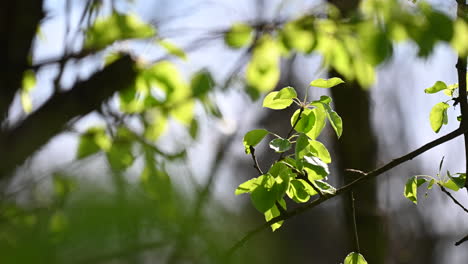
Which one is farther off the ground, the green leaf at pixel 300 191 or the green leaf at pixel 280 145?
the green leaf at pixel 280 145

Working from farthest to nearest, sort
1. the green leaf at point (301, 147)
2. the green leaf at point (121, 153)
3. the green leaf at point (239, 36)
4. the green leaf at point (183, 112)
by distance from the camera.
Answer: the green leaf at point (239, 36), the green leaf at point (183, 112), the green leaf at point (301, 147), the green leaf at point (121, 153)

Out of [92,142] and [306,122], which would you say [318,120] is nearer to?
[306,122]

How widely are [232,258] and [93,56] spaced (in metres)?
0.67

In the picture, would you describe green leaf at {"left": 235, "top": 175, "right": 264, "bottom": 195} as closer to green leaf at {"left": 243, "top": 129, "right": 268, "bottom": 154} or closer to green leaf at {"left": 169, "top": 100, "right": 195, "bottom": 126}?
green leaf at {"left": 243, "top": 129, "right": 268, "bottom": 154}

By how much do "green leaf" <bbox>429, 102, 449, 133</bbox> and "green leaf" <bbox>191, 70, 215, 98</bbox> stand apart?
0.39 metres

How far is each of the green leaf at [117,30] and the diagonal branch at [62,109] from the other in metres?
0.07

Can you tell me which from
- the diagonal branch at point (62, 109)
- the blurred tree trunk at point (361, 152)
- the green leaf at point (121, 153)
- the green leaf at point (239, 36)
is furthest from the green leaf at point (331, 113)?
the blurred tree trunk at point (361, 152)

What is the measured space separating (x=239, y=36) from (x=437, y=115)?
615 millimetres

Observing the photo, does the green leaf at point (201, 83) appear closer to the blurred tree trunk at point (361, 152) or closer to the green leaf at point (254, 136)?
the green leaf at point (254, 136)

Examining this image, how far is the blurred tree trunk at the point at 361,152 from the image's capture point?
1452 mm

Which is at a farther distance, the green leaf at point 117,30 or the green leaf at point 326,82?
the green leaf at point 117,30

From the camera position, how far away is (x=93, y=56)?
936 mm

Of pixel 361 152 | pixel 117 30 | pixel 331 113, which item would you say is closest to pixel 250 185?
pixel 331 113

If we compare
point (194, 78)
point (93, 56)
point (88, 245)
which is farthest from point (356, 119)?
point (88, 245)
